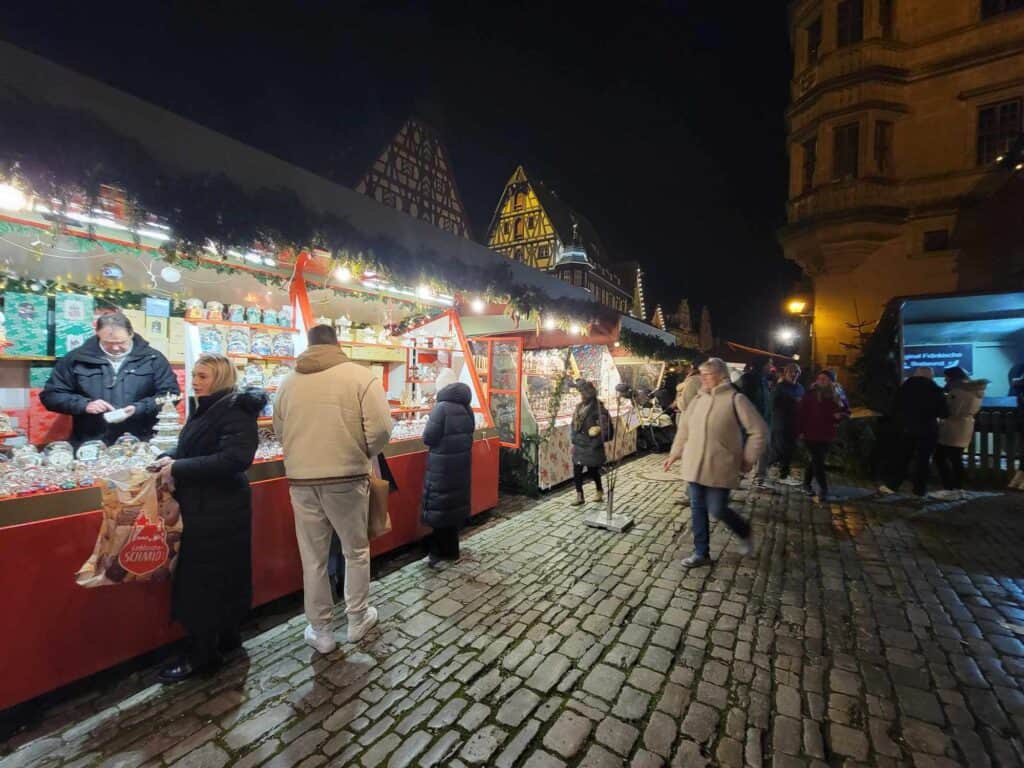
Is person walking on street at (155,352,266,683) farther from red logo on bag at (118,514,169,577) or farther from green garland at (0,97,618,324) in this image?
green garland at (0,97,618,324)

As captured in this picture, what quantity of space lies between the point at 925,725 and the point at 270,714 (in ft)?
10.8

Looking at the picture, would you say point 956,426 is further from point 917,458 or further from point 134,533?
point 134,533

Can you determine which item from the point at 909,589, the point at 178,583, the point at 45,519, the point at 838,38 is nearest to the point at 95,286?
the point at 45,519

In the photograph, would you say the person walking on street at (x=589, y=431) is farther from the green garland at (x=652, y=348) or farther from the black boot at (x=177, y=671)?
the black boot at (x=177, y=671)

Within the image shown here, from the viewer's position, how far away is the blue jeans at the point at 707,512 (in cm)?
390

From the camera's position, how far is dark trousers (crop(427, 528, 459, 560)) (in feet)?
13.4

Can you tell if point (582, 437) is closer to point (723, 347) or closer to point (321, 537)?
point (321, 537)

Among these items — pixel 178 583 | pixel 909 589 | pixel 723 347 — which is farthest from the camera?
pixel 723 347

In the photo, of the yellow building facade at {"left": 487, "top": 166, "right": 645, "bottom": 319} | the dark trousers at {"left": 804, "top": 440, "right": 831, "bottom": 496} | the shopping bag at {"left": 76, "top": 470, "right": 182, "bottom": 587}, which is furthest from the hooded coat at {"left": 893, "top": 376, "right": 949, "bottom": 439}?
the yellow building facade at {"left": 487, "top": 166, "right": 645, "bottom": 319}

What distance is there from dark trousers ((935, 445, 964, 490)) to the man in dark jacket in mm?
120

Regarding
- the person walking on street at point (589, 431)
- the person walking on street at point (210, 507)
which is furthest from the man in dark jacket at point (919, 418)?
the person walking on street at point (210, 507)

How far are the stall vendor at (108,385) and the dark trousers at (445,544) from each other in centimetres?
264

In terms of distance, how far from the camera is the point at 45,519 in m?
2.24

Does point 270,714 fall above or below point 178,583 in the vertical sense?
below
